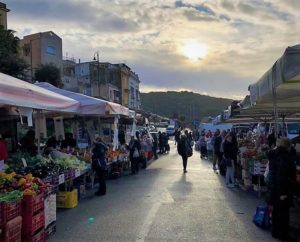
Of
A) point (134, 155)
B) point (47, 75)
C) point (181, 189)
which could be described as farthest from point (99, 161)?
point (47, 75)

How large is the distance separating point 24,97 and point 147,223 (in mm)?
3344

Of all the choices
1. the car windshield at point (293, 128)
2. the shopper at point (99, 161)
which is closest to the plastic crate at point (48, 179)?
the shopper at point (99, 161)

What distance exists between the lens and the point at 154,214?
Answer: 31.5 feet

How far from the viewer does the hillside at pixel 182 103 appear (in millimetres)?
135125

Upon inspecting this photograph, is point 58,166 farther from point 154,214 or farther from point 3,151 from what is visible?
point 154,214

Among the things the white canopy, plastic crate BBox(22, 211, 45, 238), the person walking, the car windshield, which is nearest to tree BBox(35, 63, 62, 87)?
the car windshield

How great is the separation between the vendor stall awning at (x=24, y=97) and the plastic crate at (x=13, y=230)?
2076 mm

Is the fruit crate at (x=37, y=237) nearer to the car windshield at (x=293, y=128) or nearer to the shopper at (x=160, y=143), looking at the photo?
the car windshield at (x=293, y=128)

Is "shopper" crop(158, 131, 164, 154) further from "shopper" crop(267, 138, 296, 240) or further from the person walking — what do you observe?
"shopper" crop(267, 138, 296, 240)

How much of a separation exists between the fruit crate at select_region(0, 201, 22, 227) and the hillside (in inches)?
4937

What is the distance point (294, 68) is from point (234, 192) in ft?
24.5

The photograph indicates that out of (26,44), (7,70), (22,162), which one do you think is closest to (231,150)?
(22,162)

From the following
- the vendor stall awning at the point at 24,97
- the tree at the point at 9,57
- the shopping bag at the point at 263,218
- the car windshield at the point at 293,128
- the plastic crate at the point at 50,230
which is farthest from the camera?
the tree at the point at 9,57

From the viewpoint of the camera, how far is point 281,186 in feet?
24.2
